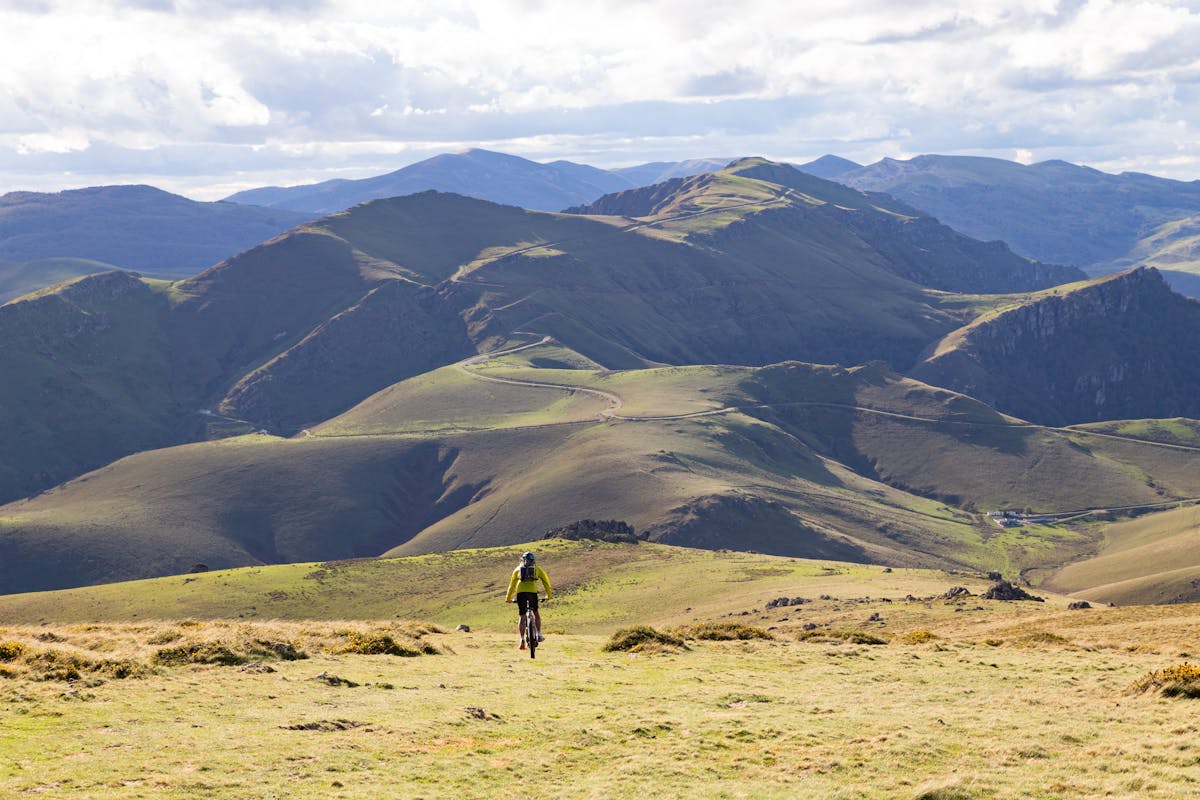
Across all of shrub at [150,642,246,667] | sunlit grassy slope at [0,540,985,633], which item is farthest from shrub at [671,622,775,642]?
sunlit grassy slope at [0,540,985,633]

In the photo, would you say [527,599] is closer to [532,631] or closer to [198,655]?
[532,631]

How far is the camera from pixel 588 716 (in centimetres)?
3434

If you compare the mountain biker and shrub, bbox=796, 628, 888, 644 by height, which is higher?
the mountain biker

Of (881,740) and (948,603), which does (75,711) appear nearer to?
(881,740)

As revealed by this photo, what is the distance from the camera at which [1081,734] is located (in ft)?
102

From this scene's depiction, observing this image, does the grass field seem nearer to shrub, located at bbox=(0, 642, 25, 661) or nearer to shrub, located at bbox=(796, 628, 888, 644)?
shrub, located at bbox=(0, 642, 25, 661)

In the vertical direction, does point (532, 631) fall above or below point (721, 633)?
above

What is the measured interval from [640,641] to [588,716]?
17.1 m

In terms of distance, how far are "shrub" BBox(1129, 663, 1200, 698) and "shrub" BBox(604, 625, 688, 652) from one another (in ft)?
66.6

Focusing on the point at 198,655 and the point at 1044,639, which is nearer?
the point at 198,655

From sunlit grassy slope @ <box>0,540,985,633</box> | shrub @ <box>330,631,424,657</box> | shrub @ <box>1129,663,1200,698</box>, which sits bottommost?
sunlit grassy slope @ <box>0,540,985,633</box>

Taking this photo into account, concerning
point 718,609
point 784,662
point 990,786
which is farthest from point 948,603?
point 990,786

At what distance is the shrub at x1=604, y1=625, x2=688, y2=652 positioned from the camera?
166ft

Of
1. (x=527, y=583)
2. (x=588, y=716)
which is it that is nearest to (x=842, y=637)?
(x=527, y=583)
